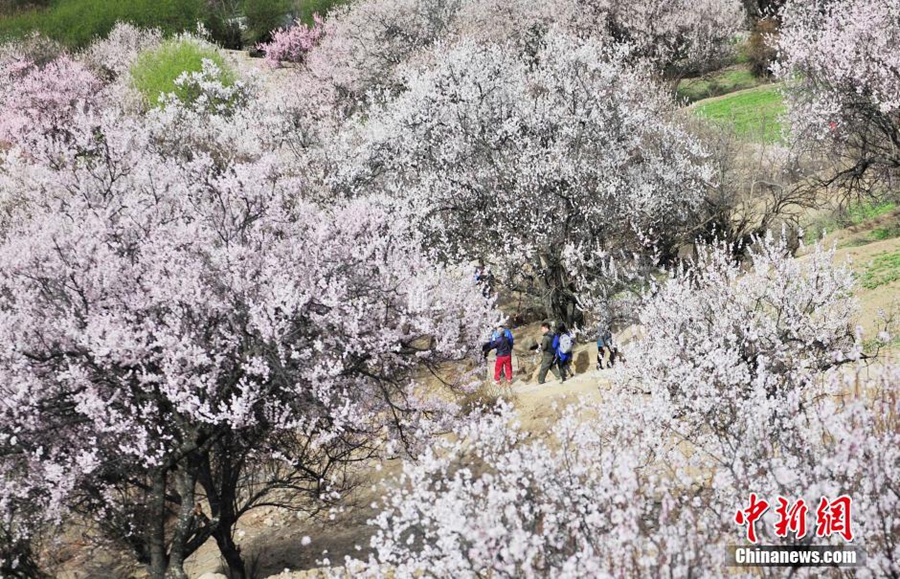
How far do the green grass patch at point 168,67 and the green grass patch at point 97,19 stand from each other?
21106 millimetres

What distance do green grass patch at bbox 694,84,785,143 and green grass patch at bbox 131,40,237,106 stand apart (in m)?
27.4

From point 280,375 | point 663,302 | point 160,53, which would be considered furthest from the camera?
point 160,53

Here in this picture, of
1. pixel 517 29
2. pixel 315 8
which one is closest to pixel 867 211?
pixel 517 29

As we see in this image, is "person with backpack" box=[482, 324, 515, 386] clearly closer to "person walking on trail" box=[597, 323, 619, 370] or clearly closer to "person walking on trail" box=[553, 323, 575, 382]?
"person walking on trail" box=[553, 323, 575, 382]

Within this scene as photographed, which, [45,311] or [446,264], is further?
[446,264]

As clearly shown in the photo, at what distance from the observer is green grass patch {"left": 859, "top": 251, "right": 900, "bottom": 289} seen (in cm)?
1464

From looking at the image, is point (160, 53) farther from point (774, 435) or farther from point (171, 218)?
point (774, 435)

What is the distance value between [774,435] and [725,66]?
44.2 m

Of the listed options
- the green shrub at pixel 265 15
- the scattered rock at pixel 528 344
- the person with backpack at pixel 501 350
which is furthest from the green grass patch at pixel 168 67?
the person with backpack at pixel 501 350

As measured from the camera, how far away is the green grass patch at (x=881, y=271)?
48.0ft

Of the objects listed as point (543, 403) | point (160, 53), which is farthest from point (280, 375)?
point (160, 53)

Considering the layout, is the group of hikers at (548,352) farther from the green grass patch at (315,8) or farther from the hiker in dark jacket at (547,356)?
the green grass patch at (315,8)

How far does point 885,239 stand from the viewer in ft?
59.5

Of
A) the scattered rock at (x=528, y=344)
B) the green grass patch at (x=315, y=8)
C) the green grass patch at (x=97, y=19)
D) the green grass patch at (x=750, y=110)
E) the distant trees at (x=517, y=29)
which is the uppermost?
the green grass patch at (x=97, y=19)
